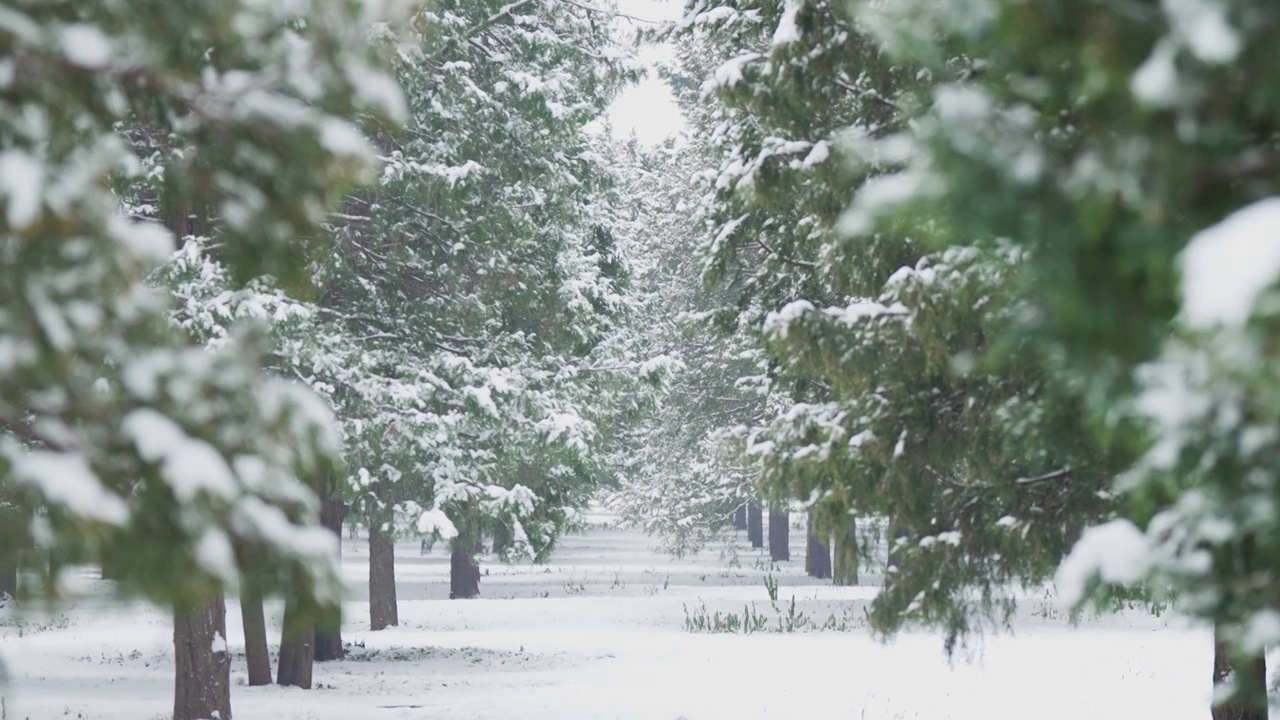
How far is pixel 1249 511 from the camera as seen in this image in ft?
8.37

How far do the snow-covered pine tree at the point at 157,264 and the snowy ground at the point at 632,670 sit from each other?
5628 millimetres

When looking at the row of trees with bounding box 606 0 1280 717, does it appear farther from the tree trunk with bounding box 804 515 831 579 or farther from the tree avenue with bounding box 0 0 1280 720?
the tree trunk with bounding box 804 515 831 579

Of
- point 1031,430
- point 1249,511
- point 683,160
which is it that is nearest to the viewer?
point 1249,511

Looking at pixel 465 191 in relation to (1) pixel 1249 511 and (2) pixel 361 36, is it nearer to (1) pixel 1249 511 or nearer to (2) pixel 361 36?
(2) pixel 361 36

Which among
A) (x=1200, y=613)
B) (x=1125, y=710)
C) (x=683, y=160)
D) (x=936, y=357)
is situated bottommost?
(x=1125, y=710)

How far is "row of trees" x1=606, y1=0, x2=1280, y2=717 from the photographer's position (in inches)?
90.2

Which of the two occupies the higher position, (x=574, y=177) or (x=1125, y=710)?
(x=574, y=177)

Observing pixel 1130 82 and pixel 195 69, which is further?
pixel 195 69

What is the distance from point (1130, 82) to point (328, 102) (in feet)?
7.60

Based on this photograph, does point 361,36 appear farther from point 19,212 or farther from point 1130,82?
point 1130,82

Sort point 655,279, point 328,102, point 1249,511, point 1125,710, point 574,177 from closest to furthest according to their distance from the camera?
point 1249,511 < point 328,102 < point 1125,710 < point 574,177 < point 655,279

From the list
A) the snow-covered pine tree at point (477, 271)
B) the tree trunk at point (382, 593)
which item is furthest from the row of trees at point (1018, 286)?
the tree trunk at point (382, 593)

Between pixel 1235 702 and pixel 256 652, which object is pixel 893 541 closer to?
pixel 1235 702

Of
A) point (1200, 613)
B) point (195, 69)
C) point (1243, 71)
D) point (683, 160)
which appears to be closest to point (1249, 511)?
point (1200, 613)
